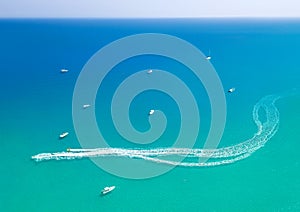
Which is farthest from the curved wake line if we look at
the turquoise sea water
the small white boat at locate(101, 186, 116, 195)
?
the small white boat at locate(101, 186, 116, 195)

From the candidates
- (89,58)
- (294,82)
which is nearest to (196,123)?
(294,82)

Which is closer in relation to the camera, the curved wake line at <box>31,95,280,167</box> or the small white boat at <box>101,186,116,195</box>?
the small white boat at <box>101,186,116,195</box>

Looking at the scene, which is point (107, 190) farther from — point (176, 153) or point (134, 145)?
point (176, 153)

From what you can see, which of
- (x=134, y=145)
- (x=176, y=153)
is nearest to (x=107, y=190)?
(x=134, y=145)

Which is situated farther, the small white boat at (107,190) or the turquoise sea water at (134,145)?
the small white boat at (107,190)

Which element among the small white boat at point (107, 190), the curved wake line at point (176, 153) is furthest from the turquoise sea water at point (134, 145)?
the curved wake line at point (176, 153)

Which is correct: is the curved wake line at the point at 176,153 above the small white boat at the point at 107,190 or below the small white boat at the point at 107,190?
above

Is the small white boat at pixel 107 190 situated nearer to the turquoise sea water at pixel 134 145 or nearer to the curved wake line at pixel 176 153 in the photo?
the turquoise sea water at pixel 134 145

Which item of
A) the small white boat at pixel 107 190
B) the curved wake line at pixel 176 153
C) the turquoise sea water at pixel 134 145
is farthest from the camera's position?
the curved wake line at pixel 176 153

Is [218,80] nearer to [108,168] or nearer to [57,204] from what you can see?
[108,168]

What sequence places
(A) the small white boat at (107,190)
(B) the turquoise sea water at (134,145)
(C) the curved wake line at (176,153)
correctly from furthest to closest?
(C) the curved wake line at (176,153) < (A) the small white boat at (107,190) < (B) the turquoise sea water at (134,145)

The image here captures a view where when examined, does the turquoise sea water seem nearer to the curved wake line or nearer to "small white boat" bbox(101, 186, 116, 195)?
"small white boat" bbox(101, 186, 116, 195)
